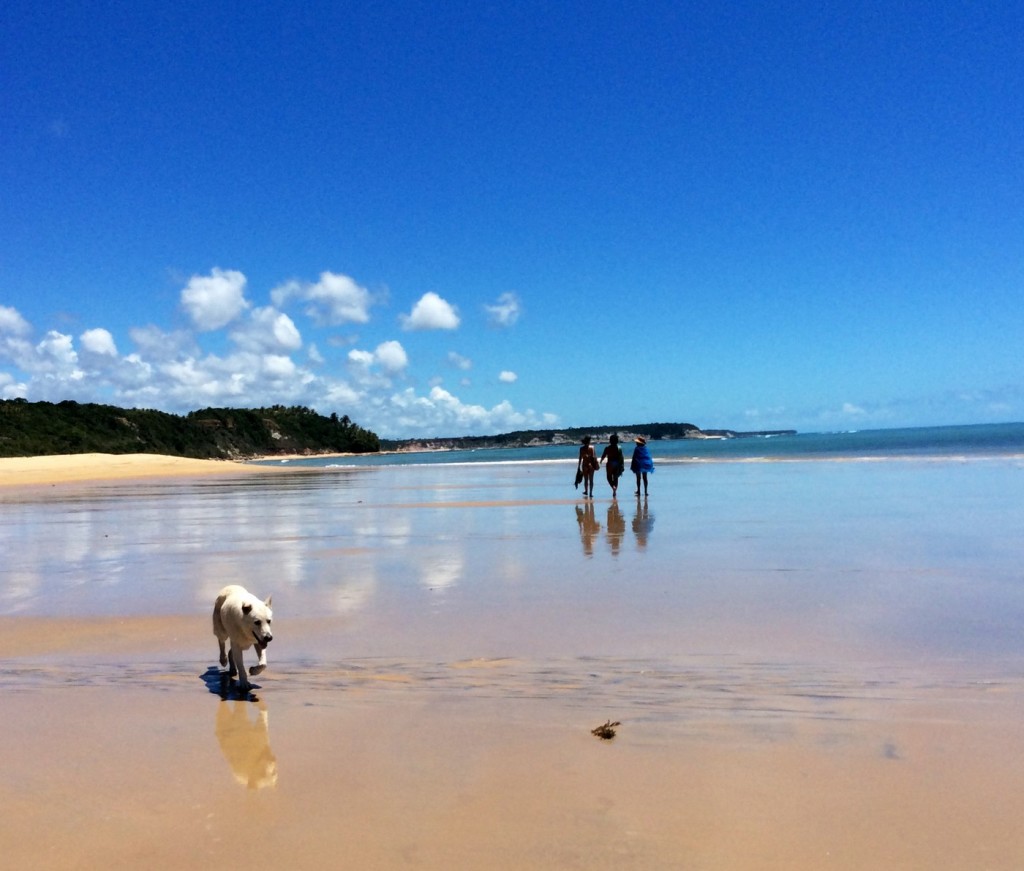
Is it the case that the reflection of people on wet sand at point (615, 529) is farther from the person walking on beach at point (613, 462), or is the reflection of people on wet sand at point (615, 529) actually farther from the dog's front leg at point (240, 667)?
the dog's front leg at point (240, 667)

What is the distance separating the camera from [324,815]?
4.03m

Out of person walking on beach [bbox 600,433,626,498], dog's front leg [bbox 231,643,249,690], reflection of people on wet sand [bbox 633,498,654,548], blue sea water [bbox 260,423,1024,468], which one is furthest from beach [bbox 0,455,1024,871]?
blue sea water [bbox 260,423,1024,468]

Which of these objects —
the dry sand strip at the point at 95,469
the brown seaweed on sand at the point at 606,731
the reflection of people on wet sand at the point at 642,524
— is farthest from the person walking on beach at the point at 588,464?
the dry sand strip at the point at 95,469

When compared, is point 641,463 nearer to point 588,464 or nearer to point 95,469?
point 588,464

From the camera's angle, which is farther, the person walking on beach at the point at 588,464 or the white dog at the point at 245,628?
the person walking on beach at the point at 588,464

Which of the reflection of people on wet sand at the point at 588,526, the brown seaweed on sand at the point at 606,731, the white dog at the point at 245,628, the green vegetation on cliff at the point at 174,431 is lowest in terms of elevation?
the brown seaweed on sand at the point at 606,731

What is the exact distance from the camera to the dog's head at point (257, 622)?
19.6ft

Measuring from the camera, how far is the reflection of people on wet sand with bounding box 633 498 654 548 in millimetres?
13922

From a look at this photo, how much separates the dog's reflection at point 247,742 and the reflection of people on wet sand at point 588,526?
7353mm

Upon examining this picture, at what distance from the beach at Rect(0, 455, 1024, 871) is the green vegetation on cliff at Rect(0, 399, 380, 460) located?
85919mm

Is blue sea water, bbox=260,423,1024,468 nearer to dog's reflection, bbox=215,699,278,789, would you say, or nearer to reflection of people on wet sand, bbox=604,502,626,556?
reflection of people on wet sand, bbox=604,502,626,556

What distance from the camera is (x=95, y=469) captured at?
175 feet

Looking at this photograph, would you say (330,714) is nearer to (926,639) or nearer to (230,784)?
(230,784)

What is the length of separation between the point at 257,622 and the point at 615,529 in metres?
10.4
